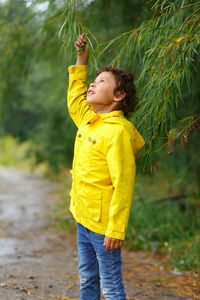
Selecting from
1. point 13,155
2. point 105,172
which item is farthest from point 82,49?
point 13,155

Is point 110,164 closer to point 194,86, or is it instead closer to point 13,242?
point 194,86

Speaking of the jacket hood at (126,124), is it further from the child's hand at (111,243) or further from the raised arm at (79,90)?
the child's hand at (111,243)

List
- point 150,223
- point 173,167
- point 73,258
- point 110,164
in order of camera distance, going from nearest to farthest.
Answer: point 110,164 < point 73,258 < point 150,223 < point 173,167

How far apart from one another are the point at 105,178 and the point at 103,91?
0.45 meters

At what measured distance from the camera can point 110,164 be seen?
175cm

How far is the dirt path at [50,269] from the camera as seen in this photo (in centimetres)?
270

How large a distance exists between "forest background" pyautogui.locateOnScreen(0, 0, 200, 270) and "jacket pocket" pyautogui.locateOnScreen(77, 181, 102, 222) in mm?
340

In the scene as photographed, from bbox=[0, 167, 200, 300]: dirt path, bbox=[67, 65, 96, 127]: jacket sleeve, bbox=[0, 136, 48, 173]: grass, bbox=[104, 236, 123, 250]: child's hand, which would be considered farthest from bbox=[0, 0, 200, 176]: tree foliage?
bbox=[0, 136, 48, 173]: grass

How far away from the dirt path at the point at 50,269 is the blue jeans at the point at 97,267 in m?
0.65

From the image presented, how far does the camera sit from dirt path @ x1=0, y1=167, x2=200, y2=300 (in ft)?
8.85

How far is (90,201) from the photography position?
6.00 ft

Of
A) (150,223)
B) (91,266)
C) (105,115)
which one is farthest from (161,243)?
(105,115)

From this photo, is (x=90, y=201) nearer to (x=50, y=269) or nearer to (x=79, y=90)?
(x=79, y=90)

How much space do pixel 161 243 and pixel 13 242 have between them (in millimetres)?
1743
